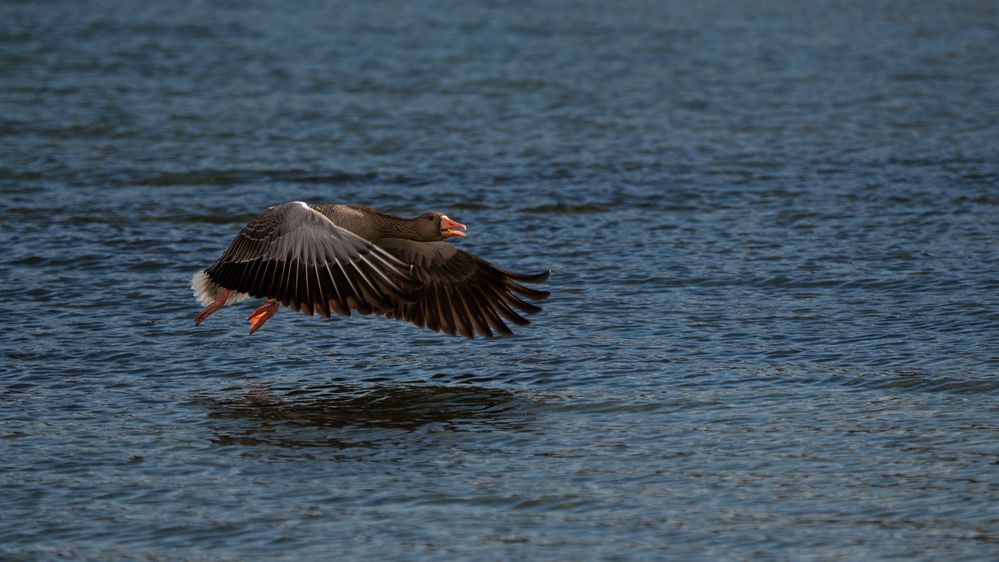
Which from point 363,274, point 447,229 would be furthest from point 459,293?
point 363,274

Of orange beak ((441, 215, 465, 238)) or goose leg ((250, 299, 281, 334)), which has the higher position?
orange beak ((441, 215, 465, 238))

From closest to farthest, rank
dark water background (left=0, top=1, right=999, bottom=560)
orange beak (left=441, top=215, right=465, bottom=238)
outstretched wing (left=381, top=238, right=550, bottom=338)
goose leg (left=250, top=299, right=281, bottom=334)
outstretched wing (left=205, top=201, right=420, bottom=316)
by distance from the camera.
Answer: dark water background (left=0, top=1, right=999, bottom=560), outstretched wing (left=205, top=201, right=420, bottom=316), outstretched wing (left=381, top=238, right=550, bottom=338), orange beak (left=441, top=215, right=465, bottom=238), goose leg (left=250, top=299, right=281, bottom=334)

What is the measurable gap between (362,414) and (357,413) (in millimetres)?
41

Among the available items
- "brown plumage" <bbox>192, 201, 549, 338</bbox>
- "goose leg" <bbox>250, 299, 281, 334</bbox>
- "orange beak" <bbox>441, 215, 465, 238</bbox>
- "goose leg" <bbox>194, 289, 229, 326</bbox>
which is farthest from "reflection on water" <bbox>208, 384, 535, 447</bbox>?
"orange beak" <bbox>441, 215, 465, 238</bbox>

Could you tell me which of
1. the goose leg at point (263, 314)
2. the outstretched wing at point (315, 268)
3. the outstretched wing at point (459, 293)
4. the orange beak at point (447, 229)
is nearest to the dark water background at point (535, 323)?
the goose leg at point (263, 314)

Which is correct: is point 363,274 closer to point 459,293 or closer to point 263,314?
point 459,293

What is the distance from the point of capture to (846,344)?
10133 millimetres

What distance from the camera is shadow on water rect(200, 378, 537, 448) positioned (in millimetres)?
8562

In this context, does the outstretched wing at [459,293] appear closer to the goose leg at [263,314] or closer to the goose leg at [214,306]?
the goose leg at [263,314]

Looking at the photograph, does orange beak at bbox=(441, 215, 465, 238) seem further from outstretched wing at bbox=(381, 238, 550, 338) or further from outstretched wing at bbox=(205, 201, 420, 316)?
outstretched wing at bbox=(205, 201, 420, 316)

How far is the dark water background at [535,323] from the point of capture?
7273 millimetres

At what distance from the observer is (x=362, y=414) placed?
8977 mm

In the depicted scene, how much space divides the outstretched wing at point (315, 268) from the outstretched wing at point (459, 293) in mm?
705

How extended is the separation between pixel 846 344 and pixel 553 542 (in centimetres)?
399
